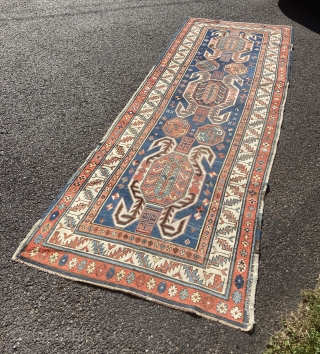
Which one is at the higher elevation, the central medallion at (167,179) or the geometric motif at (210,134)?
the geometric motif at (210,134)

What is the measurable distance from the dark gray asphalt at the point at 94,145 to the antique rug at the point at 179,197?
0.41 feet

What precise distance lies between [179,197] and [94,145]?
1.21 m

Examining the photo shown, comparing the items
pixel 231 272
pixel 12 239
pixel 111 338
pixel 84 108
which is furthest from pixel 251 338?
pixel 84 108

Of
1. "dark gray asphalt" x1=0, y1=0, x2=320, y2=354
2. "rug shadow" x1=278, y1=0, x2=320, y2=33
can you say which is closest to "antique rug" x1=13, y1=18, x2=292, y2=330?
"dark gray asphalt" x1=0, y1=0, x2=320, y2=354

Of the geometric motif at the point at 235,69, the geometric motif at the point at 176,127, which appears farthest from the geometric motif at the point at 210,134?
the geometric motif at the point at 235,69

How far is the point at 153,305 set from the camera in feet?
9.23

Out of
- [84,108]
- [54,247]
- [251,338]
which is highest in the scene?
[84,108]

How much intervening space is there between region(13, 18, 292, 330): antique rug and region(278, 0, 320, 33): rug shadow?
1330 mm

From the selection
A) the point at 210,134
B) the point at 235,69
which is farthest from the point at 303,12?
the point at 210,134

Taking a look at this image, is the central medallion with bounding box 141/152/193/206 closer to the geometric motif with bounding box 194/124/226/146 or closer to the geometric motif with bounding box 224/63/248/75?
the geometric motif with bounding box 194/124/226/146

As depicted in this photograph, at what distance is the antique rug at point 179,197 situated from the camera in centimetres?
296

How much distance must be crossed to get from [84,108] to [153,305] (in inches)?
106

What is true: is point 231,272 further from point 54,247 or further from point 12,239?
point 12,239

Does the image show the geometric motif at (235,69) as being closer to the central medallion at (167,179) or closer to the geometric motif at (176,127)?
the geometric motif at (176,127)
